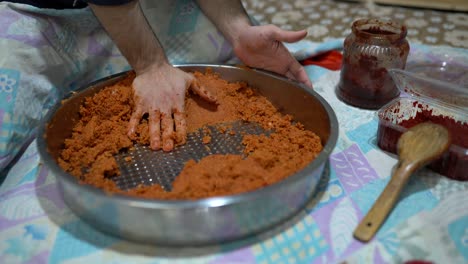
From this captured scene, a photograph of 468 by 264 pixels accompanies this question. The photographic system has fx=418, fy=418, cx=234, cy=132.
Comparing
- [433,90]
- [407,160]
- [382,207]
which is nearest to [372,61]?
[433,90]

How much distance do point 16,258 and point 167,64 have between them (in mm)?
490

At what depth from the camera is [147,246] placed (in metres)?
0.66

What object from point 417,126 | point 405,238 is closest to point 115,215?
point 405,238

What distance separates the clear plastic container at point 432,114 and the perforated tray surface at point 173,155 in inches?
10.2

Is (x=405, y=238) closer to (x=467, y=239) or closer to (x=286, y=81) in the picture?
(x=467, y=239)

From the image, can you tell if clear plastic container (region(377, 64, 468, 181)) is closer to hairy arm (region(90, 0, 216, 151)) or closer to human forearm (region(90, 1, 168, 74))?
hairy arm (region(90, 0, 216, 151))

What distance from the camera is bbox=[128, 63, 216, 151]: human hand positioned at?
0.87 meters

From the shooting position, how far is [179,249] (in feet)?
2.16

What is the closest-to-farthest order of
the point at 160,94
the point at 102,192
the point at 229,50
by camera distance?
1. the point at 102,192
2. the point at 160,94
3. the point at 229,50

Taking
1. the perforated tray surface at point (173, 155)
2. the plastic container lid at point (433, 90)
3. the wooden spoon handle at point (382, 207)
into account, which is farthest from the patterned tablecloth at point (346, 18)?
the wooden spoon handle at point (382, 207)

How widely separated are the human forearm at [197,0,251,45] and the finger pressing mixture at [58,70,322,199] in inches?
5.3

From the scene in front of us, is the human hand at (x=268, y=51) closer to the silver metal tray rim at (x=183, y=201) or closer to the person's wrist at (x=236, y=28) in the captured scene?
the person's wrist at (x=236, y=28)

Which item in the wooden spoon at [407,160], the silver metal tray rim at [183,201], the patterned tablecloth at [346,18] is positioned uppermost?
the silver metal tray rim at [183,201]

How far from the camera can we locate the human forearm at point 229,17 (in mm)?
1070
